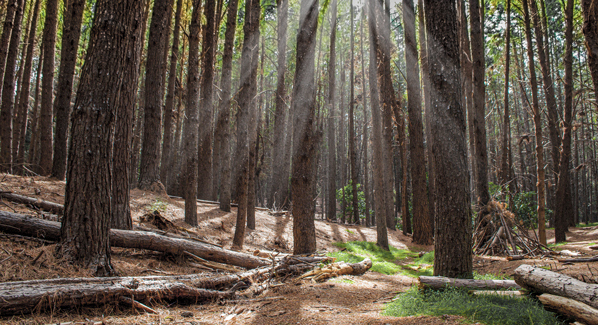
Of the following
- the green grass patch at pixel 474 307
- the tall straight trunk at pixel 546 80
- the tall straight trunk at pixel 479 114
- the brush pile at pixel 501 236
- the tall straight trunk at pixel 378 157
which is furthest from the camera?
the tall straight trunk at pixel 546 80

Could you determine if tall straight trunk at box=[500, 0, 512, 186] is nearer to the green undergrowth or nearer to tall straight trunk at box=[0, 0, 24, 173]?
the green undergrowth

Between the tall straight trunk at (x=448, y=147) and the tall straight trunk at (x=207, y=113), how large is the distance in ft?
22.8

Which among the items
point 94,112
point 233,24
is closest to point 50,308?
point 94,112

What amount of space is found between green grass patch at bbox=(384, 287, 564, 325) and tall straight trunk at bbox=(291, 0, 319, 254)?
2.75 metres

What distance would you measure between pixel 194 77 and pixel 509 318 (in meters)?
8.20

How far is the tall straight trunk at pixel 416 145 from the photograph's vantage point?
1155 centimetres

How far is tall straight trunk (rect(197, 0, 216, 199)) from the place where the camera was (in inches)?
381

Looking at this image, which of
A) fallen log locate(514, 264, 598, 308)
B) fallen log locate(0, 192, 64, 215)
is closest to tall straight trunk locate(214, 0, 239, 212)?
fallen log locate(0, 192, 64, 215)

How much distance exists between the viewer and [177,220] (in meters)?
8.73

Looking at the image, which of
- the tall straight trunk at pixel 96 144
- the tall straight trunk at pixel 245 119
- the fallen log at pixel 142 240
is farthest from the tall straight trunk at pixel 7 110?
the tall straight trunk at pixel 96 144

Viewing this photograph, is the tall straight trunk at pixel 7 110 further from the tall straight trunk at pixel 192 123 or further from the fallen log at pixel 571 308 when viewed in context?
the fallen log at pixel 571 308

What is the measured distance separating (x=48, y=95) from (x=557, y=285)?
12.4 meters

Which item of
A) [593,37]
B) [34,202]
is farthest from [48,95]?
[593,37]

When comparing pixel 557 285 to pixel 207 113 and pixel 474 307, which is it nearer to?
pixel 474 307
